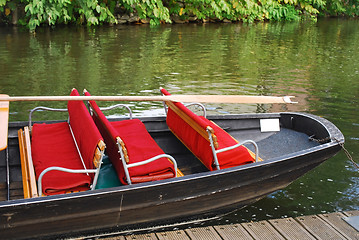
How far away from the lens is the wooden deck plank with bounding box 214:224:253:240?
437 cm

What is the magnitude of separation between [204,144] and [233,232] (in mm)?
885

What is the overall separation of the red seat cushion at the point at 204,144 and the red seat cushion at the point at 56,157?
45.6 inches

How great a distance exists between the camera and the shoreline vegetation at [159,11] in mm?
17714

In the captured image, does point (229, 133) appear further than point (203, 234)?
Yes

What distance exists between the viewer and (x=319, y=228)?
A: 15.0ft

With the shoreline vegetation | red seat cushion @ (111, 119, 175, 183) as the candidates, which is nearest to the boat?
red seat cushion @ (111, 119, 175, 183)

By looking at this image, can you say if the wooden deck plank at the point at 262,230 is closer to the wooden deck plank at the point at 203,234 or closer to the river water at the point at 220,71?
the wooden deck plank at the point at 203,234

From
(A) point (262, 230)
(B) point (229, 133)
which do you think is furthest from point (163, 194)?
(B) point (229, 133)

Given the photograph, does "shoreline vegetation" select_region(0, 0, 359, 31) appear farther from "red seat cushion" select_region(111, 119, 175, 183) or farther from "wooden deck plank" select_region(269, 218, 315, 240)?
"wooden deck plank" select_region(269, 218, 315, 240)

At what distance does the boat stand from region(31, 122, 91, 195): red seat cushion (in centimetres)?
27

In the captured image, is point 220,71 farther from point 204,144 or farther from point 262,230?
point 262,230

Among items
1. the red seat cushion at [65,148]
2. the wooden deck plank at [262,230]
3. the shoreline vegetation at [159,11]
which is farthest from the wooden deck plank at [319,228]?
the shoreline vegetation at [159,11]

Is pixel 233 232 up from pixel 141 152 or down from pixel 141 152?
down

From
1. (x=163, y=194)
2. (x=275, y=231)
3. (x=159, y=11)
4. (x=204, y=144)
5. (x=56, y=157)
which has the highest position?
(x=159, y=11)
